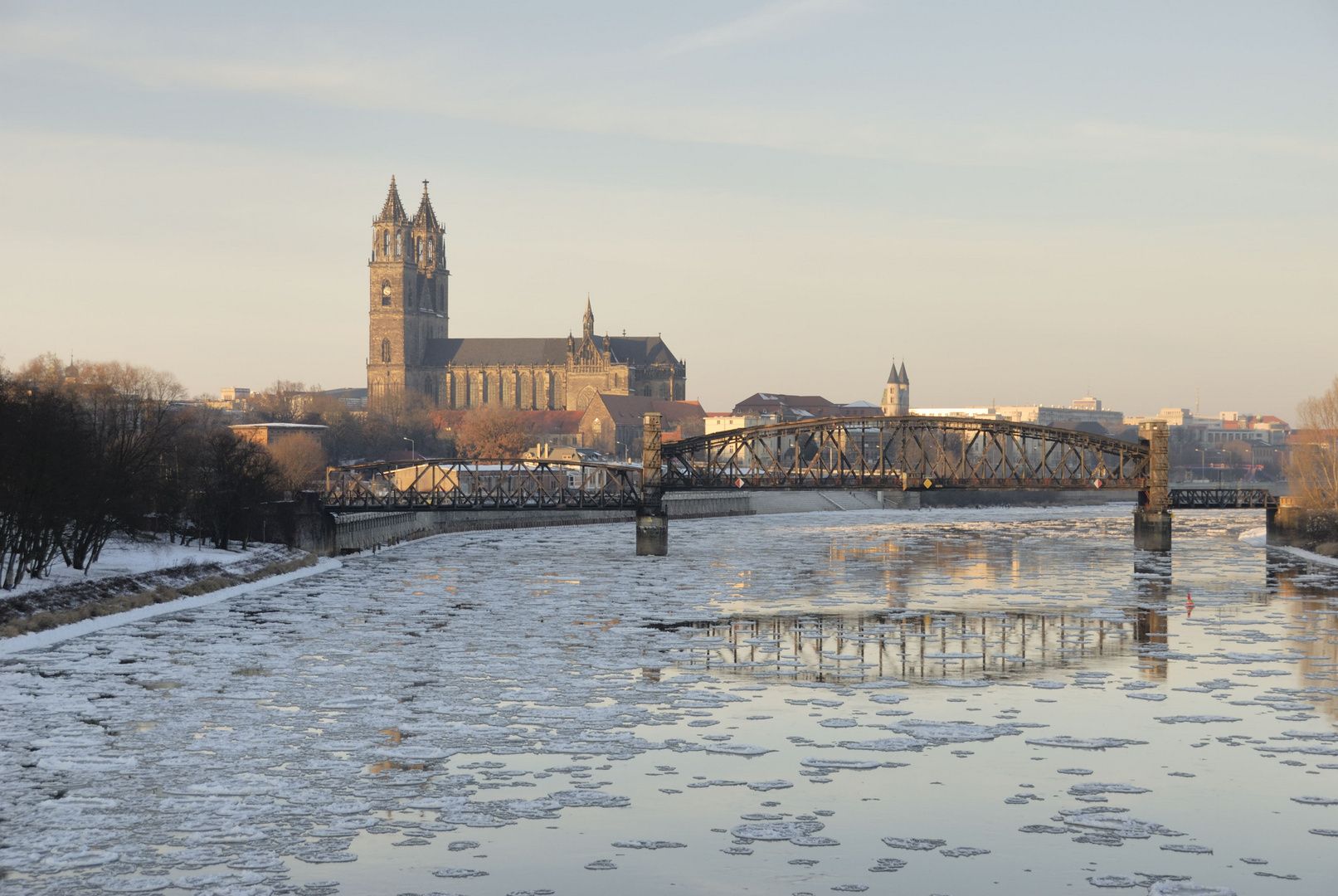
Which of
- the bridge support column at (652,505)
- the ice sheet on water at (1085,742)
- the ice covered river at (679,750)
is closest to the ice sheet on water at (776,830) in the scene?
the ice covered river at (679,750)

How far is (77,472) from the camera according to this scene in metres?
44.3

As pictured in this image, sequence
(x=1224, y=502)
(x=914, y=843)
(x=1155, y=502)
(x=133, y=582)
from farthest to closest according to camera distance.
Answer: (x=1224, y=502) → (x=1155, y=502) → (x=133, y=582) → (x=914, y=843)

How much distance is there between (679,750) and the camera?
2172cm

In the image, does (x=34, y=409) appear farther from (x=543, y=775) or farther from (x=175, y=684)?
(x=543, y=775)

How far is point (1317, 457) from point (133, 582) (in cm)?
7089

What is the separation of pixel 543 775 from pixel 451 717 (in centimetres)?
488

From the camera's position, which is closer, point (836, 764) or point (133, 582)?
point (836, 764)

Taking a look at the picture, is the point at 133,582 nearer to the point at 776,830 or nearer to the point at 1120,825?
the point at 776,830

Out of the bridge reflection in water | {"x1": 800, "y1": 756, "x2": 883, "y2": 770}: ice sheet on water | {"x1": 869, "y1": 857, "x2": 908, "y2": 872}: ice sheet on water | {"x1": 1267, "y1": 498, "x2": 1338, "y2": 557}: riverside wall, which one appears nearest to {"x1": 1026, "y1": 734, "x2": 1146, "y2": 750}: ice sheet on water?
{"x1": 800, "y1": 756, "x2": 883, "y2": 770}: ice sheet on water

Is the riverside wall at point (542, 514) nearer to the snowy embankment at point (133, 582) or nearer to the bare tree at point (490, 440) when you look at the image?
the snowy embankment at point (133, 582)

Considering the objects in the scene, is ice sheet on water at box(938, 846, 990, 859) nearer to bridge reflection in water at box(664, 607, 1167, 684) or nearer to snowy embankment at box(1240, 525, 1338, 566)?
bridge reflection in water at box(664, 607, 1167, 684)

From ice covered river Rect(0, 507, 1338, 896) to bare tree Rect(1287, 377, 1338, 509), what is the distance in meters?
37.9

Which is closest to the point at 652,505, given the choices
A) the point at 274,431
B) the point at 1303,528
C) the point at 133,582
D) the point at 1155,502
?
the point at 1155,502

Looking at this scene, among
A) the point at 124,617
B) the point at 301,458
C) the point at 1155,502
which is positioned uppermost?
the point at 301,458
